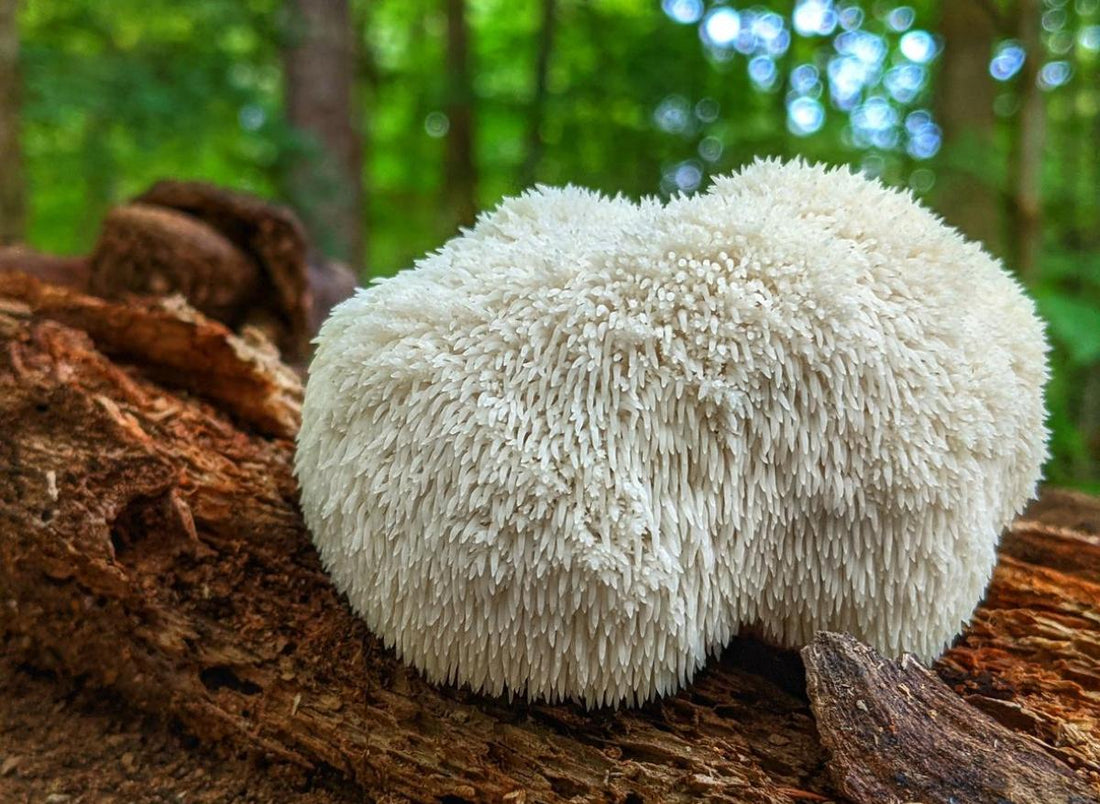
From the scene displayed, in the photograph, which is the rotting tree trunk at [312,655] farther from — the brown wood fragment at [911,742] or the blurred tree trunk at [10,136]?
the blurred tree trunk at [10,136]

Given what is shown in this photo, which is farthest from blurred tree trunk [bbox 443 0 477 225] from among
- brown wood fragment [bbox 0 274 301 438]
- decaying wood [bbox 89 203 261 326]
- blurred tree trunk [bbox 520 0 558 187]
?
brown wood fragment [bbox 0 274 301 438]

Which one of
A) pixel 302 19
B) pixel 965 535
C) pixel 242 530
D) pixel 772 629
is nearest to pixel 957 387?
pixel 965 535

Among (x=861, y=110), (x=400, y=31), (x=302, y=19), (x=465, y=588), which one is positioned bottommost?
(x=465, y=588)

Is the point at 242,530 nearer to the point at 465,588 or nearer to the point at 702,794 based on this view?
the point at 465,588

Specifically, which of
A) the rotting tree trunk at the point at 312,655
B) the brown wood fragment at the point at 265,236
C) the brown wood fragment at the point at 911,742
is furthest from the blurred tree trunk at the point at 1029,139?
Answer: the brown wood fragment at the point at 265,236

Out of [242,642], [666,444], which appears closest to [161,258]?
[242,642]

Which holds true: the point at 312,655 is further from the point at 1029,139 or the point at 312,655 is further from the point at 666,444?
the point at 1029,139

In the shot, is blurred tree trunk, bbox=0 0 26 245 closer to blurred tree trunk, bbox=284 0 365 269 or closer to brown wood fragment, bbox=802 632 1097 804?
blurred tree trunk, bbox=284 0 365 269
